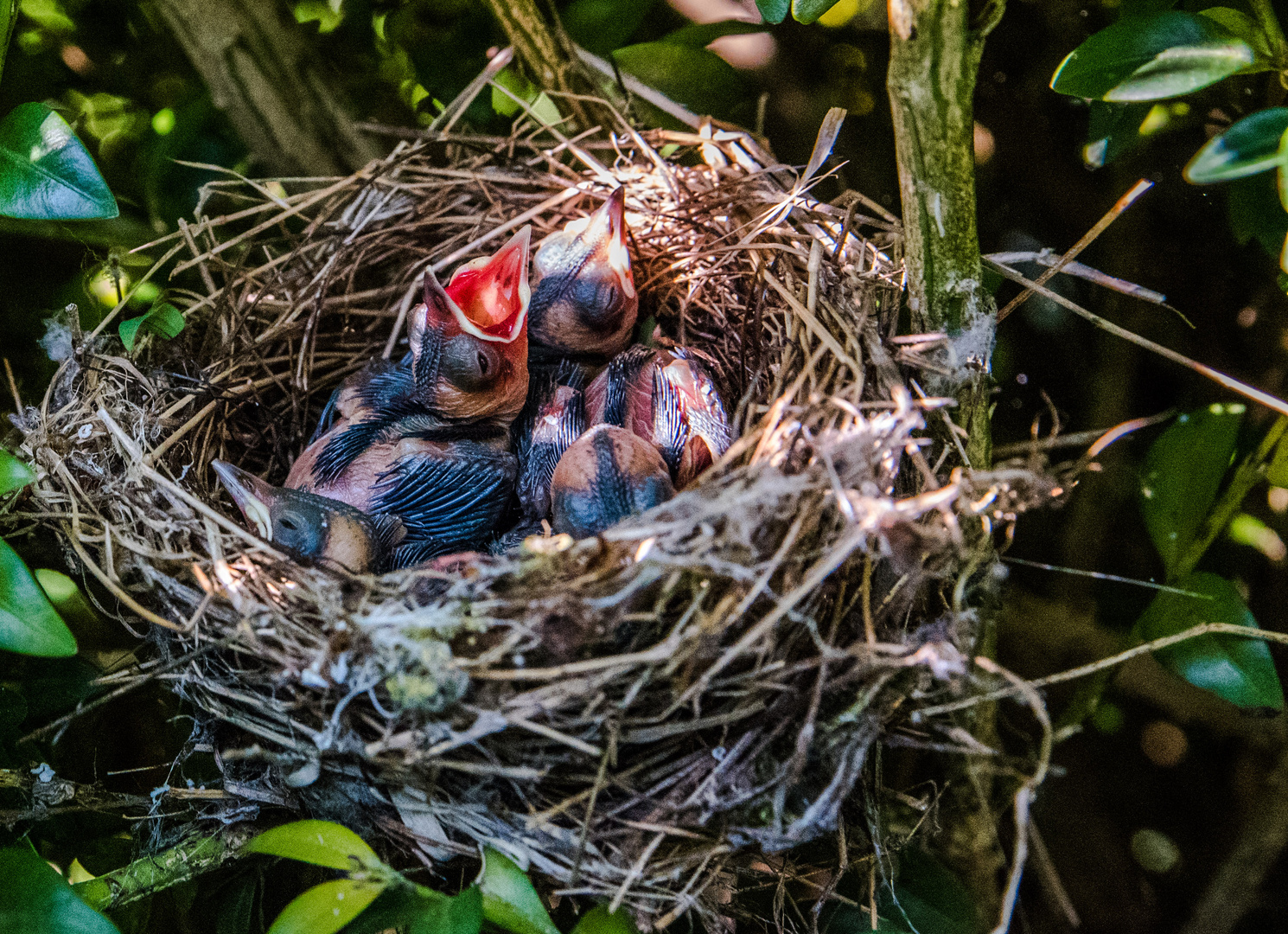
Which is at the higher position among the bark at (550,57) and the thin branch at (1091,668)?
the bark at (550,57)

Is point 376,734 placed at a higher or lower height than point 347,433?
lower

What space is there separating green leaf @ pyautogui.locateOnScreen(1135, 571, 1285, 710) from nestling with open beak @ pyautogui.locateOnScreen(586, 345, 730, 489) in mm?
455

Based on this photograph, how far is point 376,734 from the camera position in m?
0.68

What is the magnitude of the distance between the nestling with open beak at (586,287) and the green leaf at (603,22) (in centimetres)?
21

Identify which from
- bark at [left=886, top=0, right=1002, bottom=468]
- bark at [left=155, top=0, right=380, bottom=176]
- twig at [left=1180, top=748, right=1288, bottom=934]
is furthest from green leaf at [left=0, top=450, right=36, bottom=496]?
twig at [left=1180, top=748, right=1288, bottom=934]

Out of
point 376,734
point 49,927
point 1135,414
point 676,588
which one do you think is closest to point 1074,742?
point 1135,414

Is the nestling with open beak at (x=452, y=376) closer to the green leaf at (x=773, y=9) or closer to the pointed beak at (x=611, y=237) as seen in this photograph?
the pointed beak at (x=611, y=237)

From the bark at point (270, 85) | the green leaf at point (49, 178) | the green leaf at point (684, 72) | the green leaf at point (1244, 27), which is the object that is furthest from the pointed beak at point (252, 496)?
the green leaf at point (1244, 27)

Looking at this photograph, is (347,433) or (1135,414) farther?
(1135,414)

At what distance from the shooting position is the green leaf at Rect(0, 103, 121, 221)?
735 mm

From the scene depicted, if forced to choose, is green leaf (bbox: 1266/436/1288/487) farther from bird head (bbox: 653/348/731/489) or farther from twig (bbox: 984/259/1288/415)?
bird head (bbox: 653/348/731/489)

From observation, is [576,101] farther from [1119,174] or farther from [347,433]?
[1119,174]

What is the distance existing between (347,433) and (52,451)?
10.7 inches

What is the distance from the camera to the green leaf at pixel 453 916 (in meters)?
0.60
